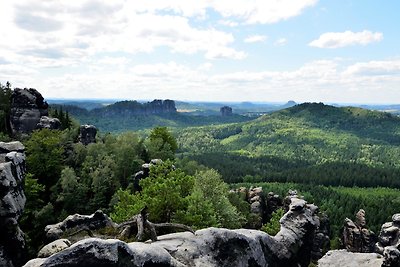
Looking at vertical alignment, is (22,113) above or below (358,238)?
above

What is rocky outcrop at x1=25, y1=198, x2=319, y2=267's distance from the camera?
18297mm

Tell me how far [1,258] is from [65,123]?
9447 centimetres

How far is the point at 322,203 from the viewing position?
19500 centimetres

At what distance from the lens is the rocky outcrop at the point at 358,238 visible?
422 ft

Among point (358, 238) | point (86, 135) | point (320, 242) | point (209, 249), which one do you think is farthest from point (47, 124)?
point (358, 238)

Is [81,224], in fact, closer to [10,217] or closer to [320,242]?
[10,217]

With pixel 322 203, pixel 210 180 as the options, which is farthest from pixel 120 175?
pixel 322 203

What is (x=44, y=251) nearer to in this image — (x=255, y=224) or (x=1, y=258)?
(x=1, y=258)

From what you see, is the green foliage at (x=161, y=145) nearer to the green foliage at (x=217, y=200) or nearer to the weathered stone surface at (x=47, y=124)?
the weathered stone surface at (x=47, y=124)

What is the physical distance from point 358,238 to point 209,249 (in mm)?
124503

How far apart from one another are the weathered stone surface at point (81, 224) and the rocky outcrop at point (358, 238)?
111 m

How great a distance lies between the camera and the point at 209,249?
80.5ft

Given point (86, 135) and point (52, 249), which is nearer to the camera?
point (52, 249)

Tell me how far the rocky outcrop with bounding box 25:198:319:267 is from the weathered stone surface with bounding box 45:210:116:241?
18.3 metres
